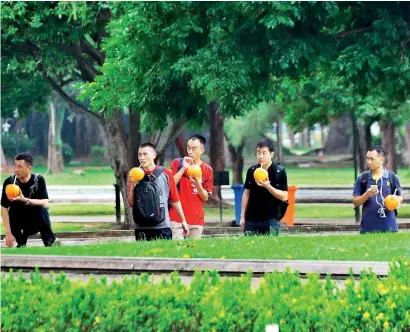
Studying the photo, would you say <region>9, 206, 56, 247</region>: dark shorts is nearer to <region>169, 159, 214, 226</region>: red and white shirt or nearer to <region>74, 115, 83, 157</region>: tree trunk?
<region>169, 159, 214, 226</region>: red and white shirt

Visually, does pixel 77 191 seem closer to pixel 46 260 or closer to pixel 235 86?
pixel 235 86

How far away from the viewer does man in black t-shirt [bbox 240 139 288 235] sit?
542 inches

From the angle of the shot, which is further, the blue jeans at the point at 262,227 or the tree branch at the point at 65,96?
the tree branch at the point at 65,96

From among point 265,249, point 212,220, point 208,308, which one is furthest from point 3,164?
point 208,308

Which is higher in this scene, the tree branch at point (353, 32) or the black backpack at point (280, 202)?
the tree branch at point (353, 32)

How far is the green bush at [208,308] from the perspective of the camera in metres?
7.94

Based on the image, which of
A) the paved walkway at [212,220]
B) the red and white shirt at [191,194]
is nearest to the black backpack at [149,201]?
the red and white shirt at [191,194]

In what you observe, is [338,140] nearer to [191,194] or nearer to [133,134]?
[133,134]

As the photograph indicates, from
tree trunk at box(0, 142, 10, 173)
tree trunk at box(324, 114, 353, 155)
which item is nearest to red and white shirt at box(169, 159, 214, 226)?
tree trunk at box(0, 142, 10, 173)

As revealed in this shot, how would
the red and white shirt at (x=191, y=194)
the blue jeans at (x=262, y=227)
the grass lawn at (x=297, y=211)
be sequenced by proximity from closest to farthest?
1. the blue jeans at (x=262, y=227)
2. the red and white shirt at (x=191, y=194)
3. the grass lawn at (x=297, y=211)

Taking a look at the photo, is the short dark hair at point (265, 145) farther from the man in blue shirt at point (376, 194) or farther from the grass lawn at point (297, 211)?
the grass lawn at point (297, 211)

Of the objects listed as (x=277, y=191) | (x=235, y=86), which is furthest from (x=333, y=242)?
(x=235, y=86)

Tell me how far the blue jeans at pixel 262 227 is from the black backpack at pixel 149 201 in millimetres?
1200

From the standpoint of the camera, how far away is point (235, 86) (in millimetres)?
23188
